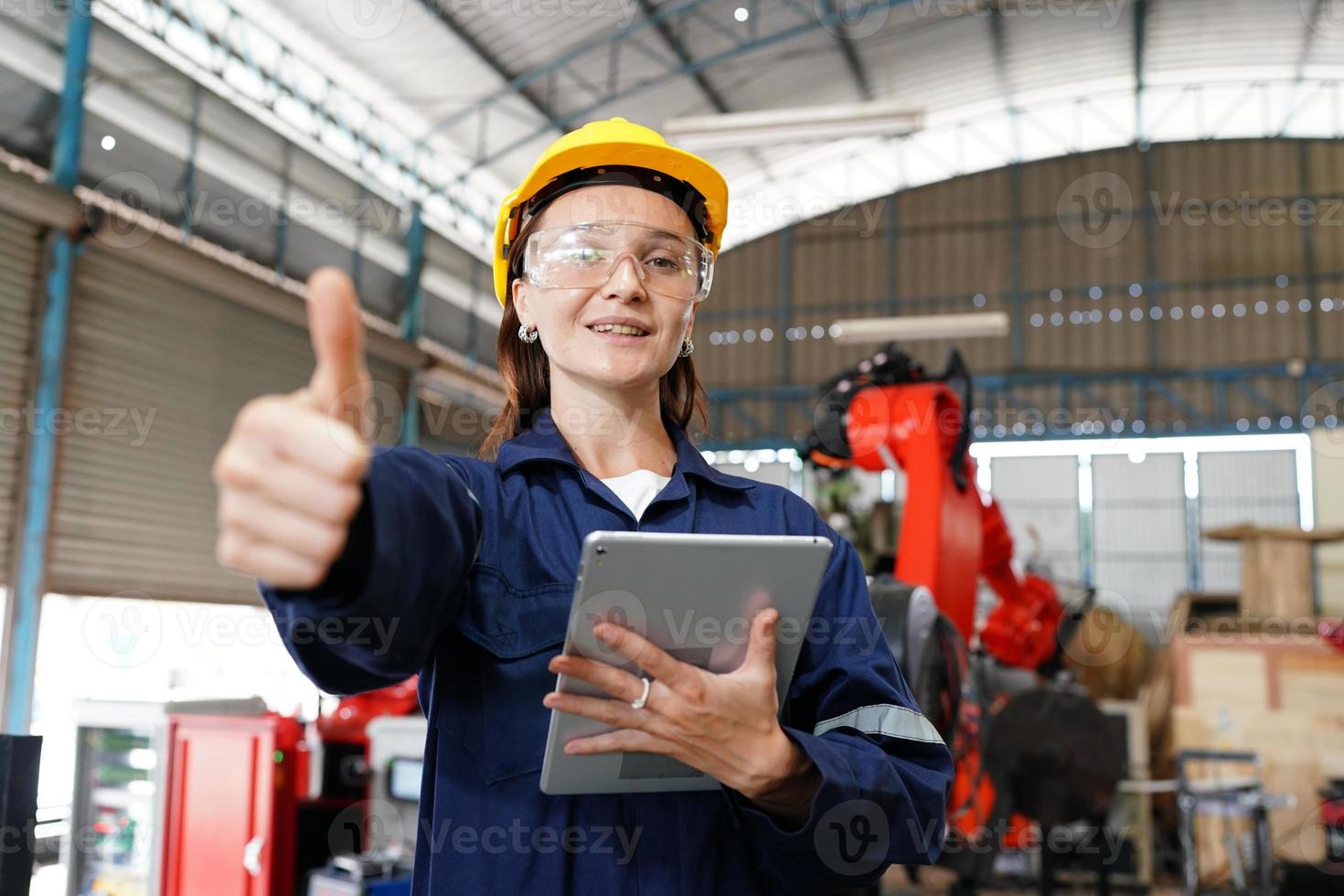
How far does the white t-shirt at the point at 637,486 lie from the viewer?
145 centimetres

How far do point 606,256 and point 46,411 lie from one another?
745 cm

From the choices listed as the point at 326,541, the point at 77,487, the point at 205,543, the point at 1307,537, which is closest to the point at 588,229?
the point at 326,541

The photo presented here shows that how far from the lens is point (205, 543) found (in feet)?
29.8

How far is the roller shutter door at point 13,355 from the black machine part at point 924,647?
631 cm

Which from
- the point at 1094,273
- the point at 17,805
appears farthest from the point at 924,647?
the point at 1094,273

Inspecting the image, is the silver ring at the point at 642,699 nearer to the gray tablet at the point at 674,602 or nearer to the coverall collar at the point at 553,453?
the gray tablet at the point at 674,602

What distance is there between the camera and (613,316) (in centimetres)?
143

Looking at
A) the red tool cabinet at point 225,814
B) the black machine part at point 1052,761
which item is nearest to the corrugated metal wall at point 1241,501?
the black machine part at point 1052,761

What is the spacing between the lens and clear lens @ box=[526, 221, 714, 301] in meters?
1.45

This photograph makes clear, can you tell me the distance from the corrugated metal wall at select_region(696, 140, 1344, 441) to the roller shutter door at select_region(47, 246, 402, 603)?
795 centimetres

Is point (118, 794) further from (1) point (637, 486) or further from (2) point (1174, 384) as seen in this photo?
(2) point (1174, 384)

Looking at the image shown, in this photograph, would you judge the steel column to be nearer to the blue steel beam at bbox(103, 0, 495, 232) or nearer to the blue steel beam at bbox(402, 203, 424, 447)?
the blue steel beam at bbox(103, 0, 495, 232)

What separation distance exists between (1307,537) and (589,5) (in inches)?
363

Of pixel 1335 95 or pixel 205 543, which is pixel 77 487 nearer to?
pixel 205 543
